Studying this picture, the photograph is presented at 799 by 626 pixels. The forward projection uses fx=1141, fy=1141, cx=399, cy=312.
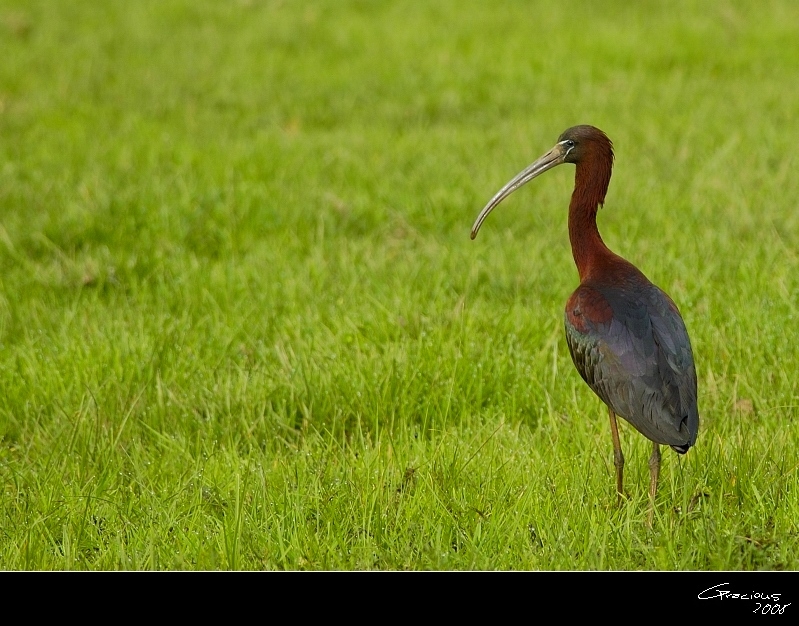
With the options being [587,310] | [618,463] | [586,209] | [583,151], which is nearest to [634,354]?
[587,310]

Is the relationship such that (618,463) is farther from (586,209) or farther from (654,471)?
(586,209)

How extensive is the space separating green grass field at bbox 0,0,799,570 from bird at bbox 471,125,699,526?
9.5 inches

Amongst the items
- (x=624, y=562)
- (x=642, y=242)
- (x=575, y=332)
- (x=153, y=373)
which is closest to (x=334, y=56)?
(x=642, y=242)

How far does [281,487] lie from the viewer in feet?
12.4

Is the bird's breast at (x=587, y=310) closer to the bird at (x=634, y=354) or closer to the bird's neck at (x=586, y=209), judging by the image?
the bird at (x=634, y=354)

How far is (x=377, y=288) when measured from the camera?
18.3ft

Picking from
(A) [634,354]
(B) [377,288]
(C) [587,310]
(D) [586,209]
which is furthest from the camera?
(B) [377,288]

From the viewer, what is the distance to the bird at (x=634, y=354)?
345cm

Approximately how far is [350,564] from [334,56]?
7557mm

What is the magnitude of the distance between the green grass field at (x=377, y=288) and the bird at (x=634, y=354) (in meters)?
0.24

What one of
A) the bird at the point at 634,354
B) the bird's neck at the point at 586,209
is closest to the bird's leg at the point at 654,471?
the bird at the point at 634,354

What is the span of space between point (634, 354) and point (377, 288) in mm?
2168

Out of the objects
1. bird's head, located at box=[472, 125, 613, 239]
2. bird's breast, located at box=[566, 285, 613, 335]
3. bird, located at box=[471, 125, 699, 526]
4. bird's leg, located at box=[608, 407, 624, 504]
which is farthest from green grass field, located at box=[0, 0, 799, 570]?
bird's head, located at box=[472, 125, 613, 239]

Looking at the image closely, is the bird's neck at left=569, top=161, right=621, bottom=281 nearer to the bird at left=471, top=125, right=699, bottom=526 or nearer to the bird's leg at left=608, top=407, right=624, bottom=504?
the bird at left=471, top=125, right=699, bottom=526
